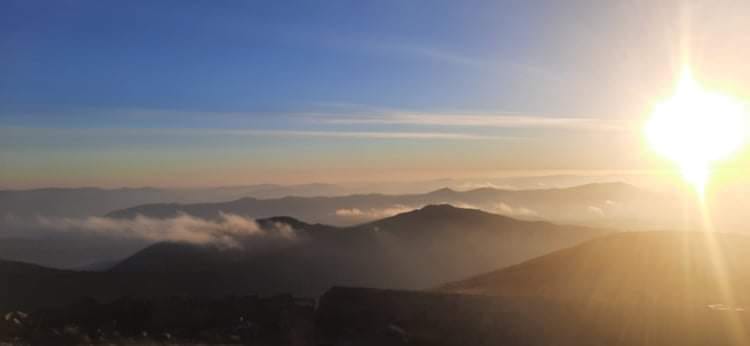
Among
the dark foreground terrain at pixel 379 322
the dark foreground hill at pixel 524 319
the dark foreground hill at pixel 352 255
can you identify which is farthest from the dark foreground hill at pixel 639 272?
the dark foreground hill at pixel 352 255

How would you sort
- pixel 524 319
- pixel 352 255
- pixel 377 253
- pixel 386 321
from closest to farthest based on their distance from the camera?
pixel 386 321, pixel 524 319, pixel 352 255, pixel 377 253

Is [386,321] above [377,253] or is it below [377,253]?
above

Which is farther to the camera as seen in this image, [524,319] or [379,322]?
[524,319]

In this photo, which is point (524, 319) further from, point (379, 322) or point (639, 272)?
point (639, 272)

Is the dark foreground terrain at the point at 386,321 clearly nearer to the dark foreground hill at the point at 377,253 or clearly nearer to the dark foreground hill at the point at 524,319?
the dark foreground hill at the point at 524,319

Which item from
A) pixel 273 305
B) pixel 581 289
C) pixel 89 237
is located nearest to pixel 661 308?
pixel 581 289

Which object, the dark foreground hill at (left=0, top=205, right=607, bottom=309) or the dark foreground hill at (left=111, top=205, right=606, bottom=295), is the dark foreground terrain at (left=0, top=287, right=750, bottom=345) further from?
the dark foreground hill at (left=111, top=205, right=606, bottom=295)

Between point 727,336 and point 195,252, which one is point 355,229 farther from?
point 727,336

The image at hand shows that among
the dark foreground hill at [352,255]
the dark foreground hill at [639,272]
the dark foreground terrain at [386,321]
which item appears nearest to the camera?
the dark foreground terrain at [386,321]

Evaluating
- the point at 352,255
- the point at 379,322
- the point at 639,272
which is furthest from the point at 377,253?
the point at 379,322
